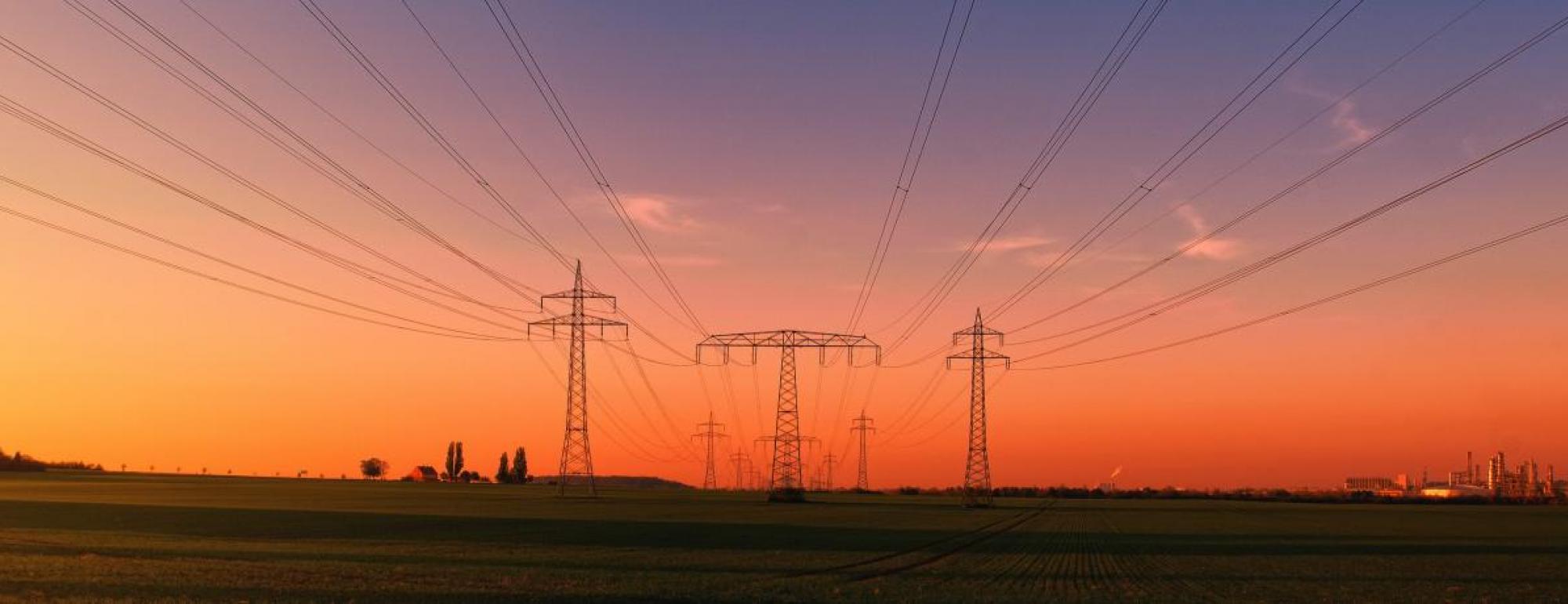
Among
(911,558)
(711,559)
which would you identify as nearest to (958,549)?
(911,558)

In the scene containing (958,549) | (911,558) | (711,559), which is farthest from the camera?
(958,549)

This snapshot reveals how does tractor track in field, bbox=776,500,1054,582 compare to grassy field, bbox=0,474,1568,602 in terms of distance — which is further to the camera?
tractor track in field, bbox=776,500,1054,582

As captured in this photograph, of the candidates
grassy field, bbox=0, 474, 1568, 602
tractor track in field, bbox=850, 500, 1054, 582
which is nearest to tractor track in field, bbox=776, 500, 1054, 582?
tractor track in field, bbox=850, 500, 1054, 582

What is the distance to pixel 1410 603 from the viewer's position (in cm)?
3067

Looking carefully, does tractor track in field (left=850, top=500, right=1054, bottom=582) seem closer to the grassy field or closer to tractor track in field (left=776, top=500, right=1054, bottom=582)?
tractor track in field (left=776, top=500, right=1054, bottom=582)

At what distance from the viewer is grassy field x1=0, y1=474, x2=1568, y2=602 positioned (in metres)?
29.7

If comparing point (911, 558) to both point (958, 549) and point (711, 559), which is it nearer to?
point (958, 549)

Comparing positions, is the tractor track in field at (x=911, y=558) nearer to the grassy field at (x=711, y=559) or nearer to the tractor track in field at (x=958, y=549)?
the tractor track in field at (x=958, y=549)

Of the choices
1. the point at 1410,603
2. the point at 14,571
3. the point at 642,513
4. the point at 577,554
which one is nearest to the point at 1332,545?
the point at 1410,603

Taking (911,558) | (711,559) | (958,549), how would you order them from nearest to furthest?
(711,559)
(911,558)
(958,549)

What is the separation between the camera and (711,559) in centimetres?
4075

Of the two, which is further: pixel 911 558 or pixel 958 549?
pixel 958 549

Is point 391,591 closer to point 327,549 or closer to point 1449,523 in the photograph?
point 327,549

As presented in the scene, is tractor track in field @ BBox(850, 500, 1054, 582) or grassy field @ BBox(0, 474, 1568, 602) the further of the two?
tractor track in field @ BBox(850, 500, 1054, 582)
